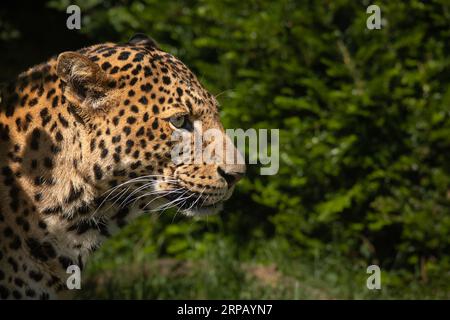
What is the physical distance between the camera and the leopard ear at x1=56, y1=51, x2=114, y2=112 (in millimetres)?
3986

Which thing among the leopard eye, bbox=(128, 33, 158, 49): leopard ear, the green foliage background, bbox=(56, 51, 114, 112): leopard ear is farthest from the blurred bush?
bbox=(56, 51, 114, 112): leopard ear

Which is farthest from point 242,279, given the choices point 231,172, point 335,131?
point 231,172

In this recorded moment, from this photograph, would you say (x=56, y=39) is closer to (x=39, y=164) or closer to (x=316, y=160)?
(x=316, y=160)

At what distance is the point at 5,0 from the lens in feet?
28.4

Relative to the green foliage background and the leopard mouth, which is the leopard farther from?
the green foliage background

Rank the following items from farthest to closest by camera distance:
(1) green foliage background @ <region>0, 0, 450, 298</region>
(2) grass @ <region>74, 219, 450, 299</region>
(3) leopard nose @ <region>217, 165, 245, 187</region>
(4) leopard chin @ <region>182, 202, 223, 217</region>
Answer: (1) green foliage background @ <region>0, 0, 450, 298</region>, (2) grass @ <region>74, 219, 450, 299</region>, (4) leopard chin @ <region>182, 202, 223, 217</region>, (3) leopard nose @ <region>217, 165, 245, 187</region>

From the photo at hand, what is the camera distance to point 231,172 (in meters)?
4.23

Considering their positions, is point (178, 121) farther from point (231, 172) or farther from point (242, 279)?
point (242, 279)

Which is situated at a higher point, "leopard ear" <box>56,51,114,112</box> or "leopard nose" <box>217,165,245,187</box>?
Result: "leopard ear" <box>56,51,114,112</box>

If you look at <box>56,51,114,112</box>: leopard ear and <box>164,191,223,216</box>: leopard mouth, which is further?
<box>164,191,223,216</box>: leopard mouth
